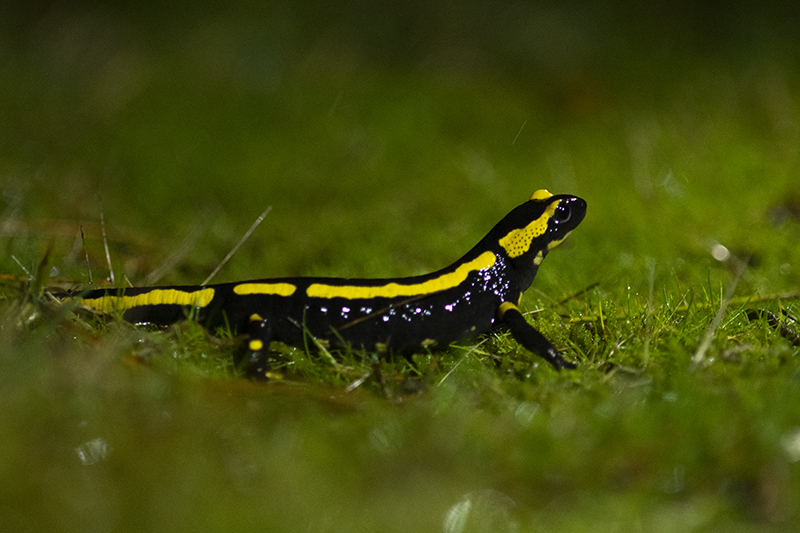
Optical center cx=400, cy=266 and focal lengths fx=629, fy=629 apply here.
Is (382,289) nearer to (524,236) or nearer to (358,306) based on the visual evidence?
(358,306)

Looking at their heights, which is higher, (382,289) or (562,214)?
(562,214)

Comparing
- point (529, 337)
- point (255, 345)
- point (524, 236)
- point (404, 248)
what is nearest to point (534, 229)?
point (524, 236)

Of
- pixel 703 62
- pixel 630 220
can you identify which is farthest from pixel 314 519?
pixel 703 62

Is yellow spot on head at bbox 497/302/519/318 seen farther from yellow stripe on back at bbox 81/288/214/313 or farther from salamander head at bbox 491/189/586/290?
yellow stripe on back at bbox 81/288/214/313

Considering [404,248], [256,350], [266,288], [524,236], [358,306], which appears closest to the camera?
[256,350]

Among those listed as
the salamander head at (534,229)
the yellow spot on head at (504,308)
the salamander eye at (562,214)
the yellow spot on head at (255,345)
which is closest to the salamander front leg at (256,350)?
the yellow spot on head at (255,345)

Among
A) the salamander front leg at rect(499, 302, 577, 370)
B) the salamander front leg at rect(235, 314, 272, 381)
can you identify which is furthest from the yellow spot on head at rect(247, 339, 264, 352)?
the salamander front leg at rect(499, 302, 577, 370)

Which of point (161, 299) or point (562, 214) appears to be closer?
point (161, 299)

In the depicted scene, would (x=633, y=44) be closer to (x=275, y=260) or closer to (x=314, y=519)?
(x=275, y=260)
